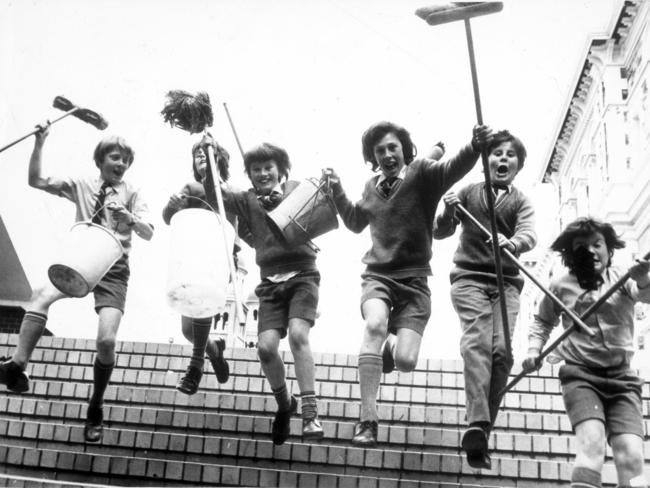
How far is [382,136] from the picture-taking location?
507 centimetres

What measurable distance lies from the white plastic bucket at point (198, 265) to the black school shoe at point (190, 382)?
551 millimetres

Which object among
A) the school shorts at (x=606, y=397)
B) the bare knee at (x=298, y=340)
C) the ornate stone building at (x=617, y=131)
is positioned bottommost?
the school shorts at (x=606, y=397)

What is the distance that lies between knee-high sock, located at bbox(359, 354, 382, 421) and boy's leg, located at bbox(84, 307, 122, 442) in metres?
1.54

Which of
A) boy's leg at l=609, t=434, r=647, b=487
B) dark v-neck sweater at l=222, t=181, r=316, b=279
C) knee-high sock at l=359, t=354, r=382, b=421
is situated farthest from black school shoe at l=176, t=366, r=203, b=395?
boy's leg at l=609, t=434, r=647, b=487

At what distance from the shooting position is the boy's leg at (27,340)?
16.2 feet

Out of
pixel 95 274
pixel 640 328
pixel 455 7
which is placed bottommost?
pixel 95 274

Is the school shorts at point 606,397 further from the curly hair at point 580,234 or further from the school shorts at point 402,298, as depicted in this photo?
the school shorts at point 402,298

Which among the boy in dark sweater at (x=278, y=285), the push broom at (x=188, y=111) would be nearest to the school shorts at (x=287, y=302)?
the boy in dark sweater at (x=278, y=285)

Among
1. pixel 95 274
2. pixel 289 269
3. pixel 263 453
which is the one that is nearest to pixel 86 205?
pixel 95 274

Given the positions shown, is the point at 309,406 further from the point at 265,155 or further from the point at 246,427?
the point at 265,155

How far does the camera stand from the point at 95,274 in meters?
4.87

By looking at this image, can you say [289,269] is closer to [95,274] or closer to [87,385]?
[95,274]

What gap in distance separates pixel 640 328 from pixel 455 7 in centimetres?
1970

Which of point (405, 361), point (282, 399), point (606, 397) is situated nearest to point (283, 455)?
point (282, 399)
